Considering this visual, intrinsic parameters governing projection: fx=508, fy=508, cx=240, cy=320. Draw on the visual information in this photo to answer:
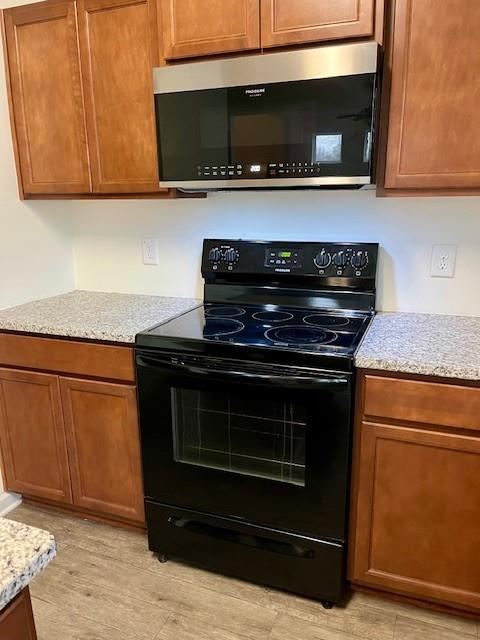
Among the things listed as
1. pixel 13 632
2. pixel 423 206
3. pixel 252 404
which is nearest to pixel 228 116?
pixel 423 206

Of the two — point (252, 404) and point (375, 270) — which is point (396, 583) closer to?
point (252, 404)

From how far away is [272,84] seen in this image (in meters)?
1.65

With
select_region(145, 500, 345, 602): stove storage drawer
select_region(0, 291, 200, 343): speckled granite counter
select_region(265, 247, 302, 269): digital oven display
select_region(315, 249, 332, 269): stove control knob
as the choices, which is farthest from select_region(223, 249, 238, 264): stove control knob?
select_region(145, 500, 345, 602): stove storage drawer

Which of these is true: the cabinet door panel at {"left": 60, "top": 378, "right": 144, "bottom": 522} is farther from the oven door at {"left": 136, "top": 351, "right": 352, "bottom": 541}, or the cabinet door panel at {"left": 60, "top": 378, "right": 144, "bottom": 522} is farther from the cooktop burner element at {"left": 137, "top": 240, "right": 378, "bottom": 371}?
the cooktop burner element at {"left": 137, "top": 240, "right": 378, "bottom": 371}

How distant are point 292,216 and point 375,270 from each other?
0.42 m

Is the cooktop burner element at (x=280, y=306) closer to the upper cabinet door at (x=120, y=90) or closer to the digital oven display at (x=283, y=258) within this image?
the digital oven display at (x=283, y=258)

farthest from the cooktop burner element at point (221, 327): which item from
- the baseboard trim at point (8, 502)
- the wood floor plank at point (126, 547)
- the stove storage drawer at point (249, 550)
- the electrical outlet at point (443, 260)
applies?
the baseboard trim at point (8, 502)

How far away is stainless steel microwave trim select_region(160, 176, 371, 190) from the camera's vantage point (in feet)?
5.36

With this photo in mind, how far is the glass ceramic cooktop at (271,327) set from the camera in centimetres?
168

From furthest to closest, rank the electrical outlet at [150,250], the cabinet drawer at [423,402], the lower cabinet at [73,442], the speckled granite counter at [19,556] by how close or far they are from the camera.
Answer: the electrical outlet at [150,250]
the lower cabinet at [73,442]
the cabinet drawer at [423,402]
the speckled granite counter at [19,556]

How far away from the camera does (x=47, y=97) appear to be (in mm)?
2102

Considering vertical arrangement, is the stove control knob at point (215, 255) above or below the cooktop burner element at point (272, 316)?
above

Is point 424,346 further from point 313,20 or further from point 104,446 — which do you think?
point 104,446

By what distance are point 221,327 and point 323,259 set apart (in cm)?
52
